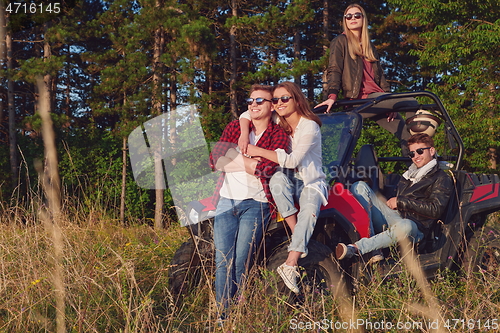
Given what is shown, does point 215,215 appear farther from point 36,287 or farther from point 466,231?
point 466,231

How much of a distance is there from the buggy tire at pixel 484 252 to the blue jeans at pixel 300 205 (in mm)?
1837

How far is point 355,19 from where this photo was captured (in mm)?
4605

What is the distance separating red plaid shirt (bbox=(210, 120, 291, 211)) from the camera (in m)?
3.20

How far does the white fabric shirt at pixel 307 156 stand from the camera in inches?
126

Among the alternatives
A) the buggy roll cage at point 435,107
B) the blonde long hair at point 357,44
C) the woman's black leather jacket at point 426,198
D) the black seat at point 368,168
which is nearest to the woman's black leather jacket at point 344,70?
the blonde long hair at point 357,44

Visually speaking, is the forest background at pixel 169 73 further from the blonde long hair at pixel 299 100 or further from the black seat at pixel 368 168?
the blonde long hair at pixel 299 100

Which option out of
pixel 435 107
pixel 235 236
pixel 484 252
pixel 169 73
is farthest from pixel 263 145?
pixel 169 73

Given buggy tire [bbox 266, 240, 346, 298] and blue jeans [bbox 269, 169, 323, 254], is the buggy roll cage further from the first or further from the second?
buggy tire [bbox 266, 240, 346, 298]

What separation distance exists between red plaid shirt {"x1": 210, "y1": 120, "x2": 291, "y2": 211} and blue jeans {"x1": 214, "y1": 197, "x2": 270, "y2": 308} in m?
0.12

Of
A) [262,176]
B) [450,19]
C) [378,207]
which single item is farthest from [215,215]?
[450,19]

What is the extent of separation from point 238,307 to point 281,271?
0.38 m

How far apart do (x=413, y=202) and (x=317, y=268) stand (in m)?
1.13

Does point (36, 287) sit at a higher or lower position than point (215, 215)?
lower

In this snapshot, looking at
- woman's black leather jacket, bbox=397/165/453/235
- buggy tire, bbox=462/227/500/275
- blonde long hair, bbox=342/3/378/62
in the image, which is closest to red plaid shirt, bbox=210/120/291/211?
woman's black leather jacket, bbox=397/165/453/235
